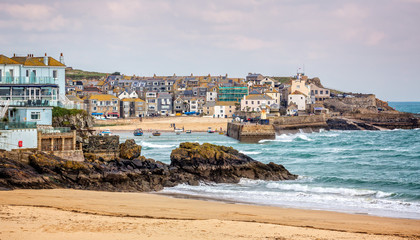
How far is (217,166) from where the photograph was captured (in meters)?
33.6

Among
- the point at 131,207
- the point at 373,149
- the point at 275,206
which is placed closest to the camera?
the point at 131,207

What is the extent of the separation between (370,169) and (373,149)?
49.3ft

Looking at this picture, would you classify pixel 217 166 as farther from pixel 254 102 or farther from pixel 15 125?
pixel 254 102

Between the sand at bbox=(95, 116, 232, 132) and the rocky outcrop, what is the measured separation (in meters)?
50.4

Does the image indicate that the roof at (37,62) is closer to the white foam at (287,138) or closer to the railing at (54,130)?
the railing at (54,130)

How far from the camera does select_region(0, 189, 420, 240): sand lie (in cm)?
1548

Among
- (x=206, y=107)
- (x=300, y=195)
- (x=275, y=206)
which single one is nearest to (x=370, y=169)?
(x=300, y=195)

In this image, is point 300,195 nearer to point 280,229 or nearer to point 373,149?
point 280,229

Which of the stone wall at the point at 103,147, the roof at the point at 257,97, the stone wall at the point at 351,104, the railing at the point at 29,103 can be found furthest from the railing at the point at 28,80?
the stone wall at the point at 351,104

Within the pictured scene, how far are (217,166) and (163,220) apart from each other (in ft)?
51.9

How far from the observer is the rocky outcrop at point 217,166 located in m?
32.8

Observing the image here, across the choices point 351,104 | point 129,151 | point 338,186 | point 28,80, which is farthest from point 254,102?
point 338,186

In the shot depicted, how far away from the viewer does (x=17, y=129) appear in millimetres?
28234

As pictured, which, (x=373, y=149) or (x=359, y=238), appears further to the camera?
(x=373, y=149)
